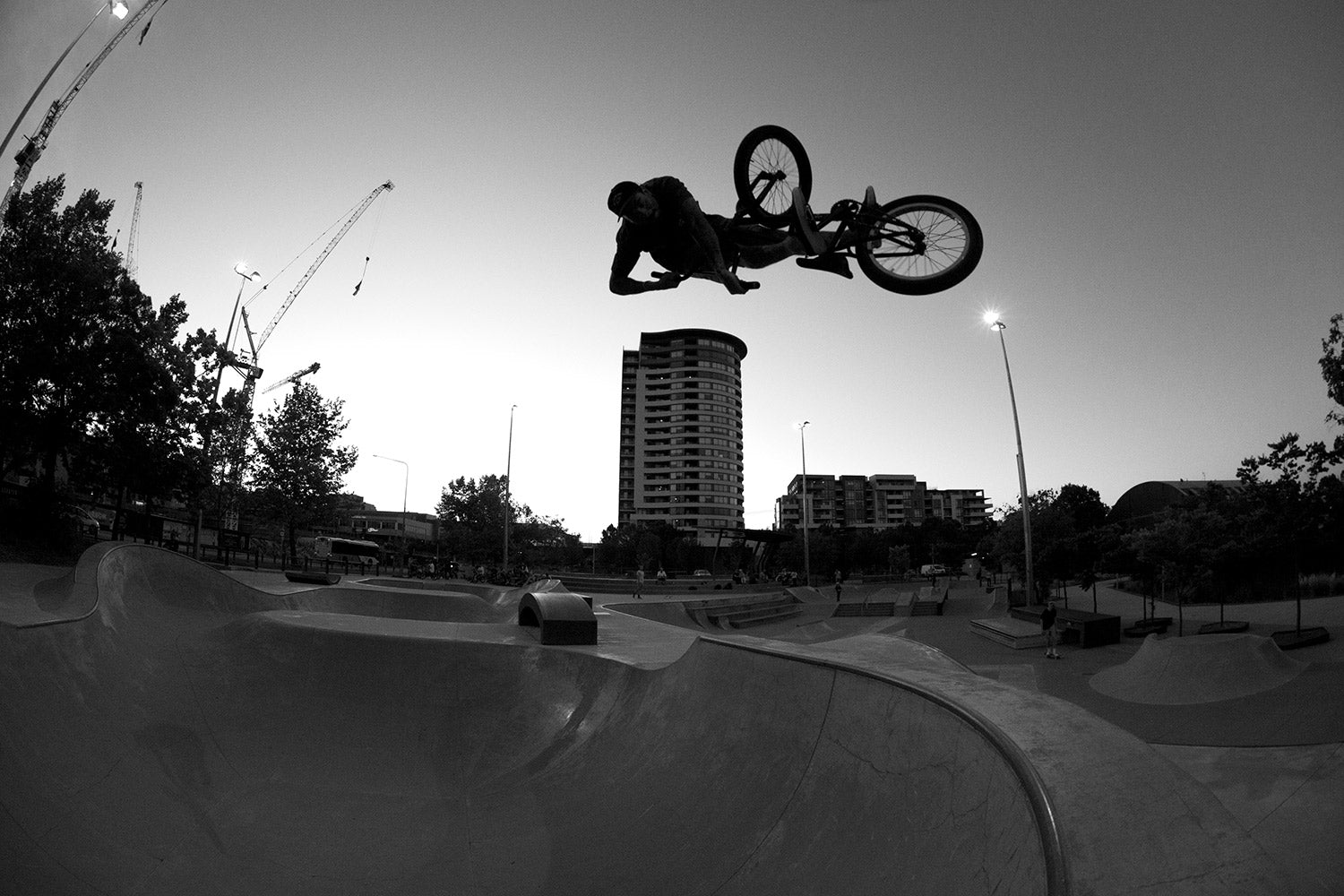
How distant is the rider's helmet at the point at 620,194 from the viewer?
468cm

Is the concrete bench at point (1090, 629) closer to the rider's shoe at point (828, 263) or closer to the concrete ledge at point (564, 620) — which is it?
the concrete ledge at point (564, 620)

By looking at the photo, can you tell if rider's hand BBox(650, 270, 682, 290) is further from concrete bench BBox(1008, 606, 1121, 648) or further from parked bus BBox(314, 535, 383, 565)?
parked bus BBox(314, 535, 383, 565)

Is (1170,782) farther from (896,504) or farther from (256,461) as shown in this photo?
(896,504)

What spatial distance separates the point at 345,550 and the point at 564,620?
42599 millimetres

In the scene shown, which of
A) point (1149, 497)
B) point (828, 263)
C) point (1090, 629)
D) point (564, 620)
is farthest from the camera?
point (1149, 497)

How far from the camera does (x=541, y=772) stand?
5773 mm

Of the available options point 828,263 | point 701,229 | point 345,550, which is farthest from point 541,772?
point 345,550

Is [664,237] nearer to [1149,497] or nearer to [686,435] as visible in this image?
[1149,497]

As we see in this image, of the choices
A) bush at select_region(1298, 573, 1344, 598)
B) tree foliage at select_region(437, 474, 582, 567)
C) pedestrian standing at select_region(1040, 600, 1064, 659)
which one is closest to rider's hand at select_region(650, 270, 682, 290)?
pedestrian standing at select_region(1040, 600, 1064, 659)

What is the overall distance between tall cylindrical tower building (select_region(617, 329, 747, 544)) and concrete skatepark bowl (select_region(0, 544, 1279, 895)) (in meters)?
99.6

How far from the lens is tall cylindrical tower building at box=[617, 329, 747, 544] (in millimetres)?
108875

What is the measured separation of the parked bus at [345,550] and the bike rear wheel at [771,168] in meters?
44.5

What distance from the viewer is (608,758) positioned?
5.55 m

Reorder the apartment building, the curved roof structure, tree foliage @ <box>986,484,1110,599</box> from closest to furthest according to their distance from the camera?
tree foliage @ <box>986,484,1110,599</box>
the curved roof structure
the apartment building
